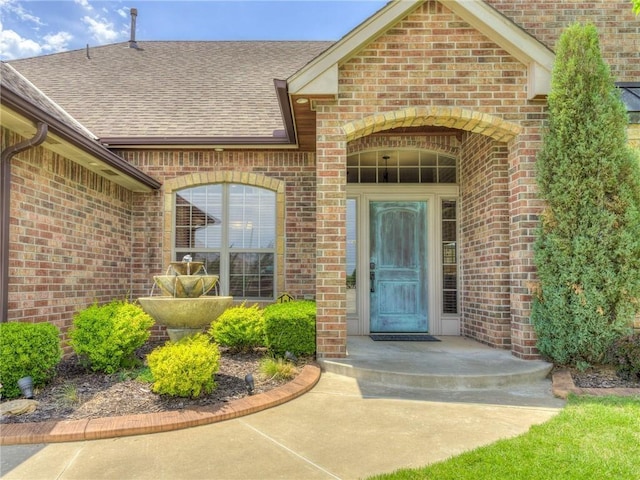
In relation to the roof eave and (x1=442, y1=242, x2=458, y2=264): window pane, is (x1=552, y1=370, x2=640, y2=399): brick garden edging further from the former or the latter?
the roof eave

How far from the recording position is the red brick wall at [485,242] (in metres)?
6.20

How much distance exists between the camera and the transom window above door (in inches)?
305

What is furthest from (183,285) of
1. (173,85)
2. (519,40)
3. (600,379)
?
(173,85)

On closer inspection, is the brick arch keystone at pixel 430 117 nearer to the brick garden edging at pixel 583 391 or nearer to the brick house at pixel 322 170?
the brick house at pixel 322 170

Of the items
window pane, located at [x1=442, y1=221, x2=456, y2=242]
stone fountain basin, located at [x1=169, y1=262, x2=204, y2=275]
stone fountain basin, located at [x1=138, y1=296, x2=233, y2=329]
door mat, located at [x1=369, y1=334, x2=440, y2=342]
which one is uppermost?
window pane, located at [x1=442, y1=221, x2=456, y2=242]

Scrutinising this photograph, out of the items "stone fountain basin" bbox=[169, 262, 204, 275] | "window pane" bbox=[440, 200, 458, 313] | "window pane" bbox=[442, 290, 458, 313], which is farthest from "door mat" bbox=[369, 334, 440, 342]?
"stone fountain basin" bbox=[169, 262, 204, 275]

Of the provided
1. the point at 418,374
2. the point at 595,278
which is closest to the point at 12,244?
the point at 418,374

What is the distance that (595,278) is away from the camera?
4973 millimetres

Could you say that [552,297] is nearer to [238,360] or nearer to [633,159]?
[633,159]

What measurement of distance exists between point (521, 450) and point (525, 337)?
2.73 metres

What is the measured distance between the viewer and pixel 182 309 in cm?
475

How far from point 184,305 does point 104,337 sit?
3.05 ft

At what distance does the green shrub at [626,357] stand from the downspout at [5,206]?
6493 millimetres

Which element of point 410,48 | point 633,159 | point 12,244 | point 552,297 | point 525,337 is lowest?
point 525,337
